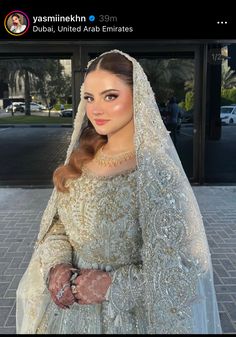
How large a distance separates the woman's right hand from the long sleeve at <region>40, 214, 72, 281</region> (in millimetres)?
42

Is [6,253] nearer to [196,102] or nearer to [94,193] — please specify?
[94,193]

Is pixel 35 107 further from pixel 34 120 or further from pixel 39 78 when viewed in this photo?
pixel 39 78

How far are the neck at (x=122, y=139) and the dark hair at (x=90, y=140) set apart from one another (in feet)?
0.39

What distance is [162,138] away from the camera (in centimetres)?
129

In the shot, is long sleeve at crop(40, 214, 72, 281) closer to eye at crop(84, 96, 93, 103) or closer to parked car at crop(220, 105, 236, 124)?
eye at crop(84, 96, 93, 103)

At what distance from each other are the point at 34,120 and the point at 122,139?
6.35 meters

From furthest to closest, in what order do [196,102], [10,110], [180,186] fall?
[10,110]
[196,102]
[180,186]

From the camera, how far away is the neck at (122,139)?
1.33 meters
